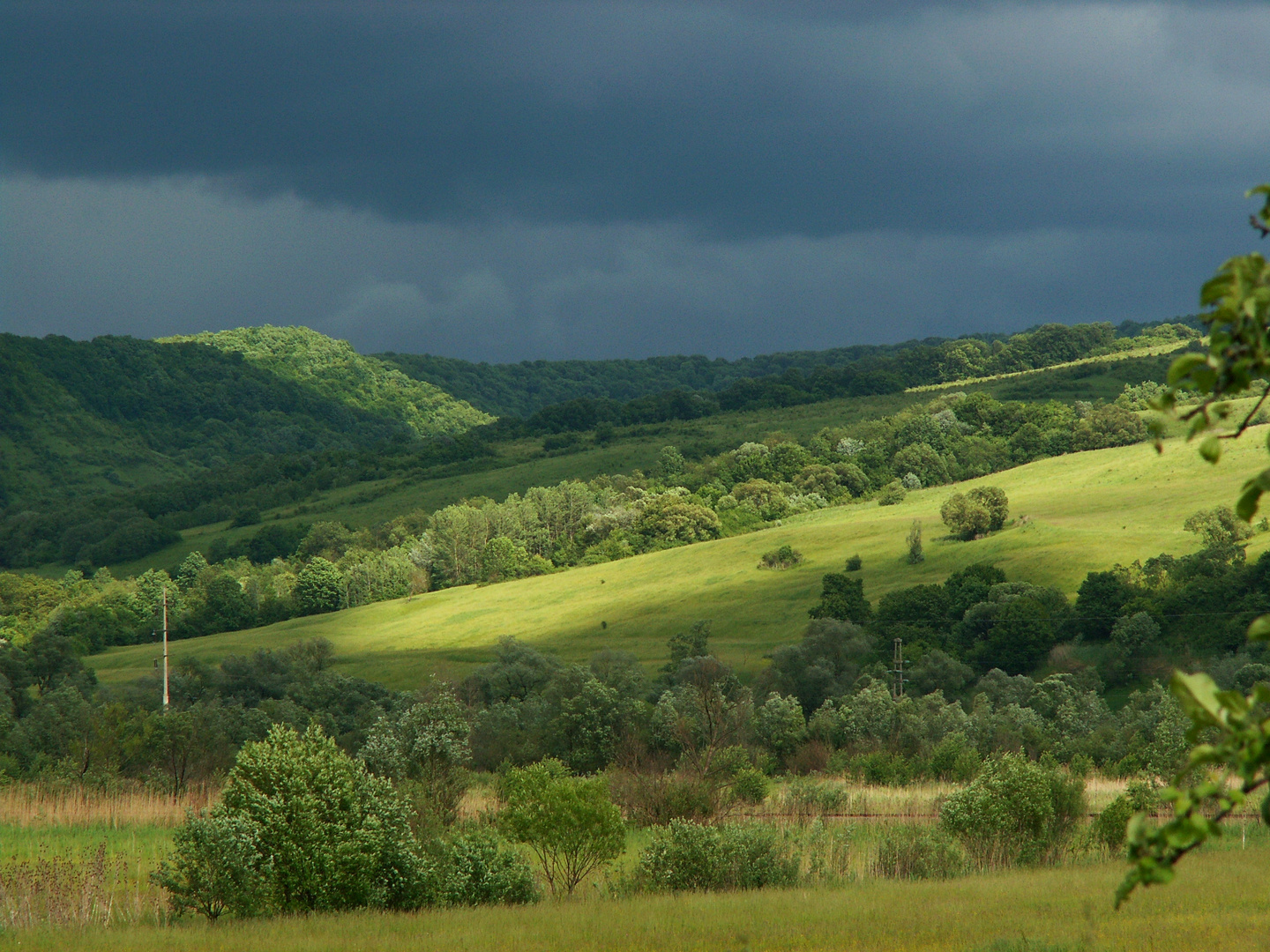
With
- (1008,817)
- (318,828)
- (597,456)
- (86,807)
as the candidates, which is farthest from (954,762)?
(597,456)

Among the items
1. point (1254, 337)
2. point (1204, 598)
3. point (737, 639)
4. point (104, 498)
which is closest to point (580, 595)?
point (737, 639)

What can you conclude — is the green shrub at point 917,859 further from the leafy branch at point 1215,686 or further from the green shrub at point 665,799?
the leafy branch at point 1215,686

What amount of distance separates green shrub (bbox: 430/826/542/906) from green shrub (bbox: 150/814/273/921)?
268cm

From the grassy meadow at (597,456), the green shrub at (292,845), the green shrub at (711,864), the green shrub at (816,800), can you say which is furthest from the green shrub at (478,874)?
the grassy meadow at (597,456)

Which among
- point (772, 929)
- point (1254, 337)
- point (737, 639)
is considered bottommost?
point (737, 639)

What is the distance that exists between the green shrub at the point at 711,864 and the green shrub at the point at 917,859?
201cm

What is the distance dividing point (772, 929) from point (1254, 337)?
13.1 m

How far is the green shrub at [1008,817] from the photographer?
21891 mm

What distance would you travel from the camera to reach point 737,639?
7900 centimetres

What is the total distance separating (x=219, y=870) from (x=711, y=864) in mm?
7732

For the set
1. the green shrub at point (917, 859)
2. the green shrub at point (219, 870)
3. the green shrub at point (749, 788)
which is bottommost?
the green shrub at point (749, 788)

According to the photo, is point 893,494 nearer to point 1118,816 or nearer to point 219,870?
point 1118,816

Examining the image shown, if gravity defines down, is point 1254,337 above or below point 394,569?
above

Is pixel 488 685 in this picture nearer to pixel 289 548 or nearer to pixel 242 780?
pixel 242 780
